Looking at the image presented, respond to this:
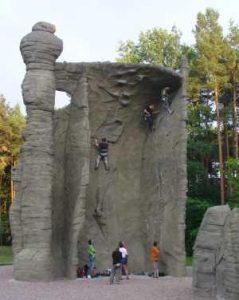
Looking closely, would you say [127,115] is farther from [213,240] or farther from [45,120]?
[213,240]

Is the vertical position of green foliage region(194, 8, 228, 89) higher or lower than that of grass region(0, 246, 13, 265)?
higher

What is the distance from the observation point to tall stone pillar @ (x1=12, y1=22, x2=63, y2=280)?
1931 cm

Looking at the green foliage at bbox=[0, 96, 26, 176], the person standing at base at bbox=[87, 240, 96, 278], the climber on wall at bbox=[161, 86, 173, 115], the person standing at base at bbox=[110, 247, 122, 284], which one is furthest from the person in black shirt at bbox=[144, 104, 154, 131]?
the green foliage at bbox=[0, 96, 26, 176]

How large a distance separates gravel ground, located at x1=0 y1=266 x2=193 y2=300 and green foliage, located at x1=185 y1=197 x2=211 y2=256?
53.9 feet

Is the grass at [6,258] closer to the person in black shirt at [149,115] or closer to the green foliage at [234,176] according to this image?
the person in black shirt at [149,115]

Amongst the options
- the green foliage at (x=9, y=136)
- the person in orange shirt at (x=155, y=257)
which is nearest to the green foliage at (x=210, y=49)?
the green foliage at (x=9, y=136)

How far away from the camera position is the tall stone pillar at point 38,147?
19.3 m

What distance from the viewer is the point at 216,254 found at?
13430 millimetres

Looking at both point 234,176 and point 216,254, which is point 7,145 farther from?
point 216,254

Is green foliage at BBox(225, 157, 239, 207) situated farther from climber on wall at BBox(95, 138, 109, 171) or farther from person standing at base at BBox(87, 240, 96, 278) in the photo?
person standing at base at BBox(87, 240, 96, 278)

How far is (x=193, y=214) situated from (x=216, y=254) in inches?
951

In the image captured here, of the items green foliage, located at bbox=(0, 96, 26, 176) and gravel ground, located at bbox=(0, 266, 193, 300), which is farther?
green foliage, located at bbox=(0, 96, 26, 176)

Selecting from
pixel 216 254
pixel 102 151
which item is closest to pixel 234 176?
pixel 102 151

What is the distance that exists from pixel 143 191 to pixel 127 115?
10.3 ft
